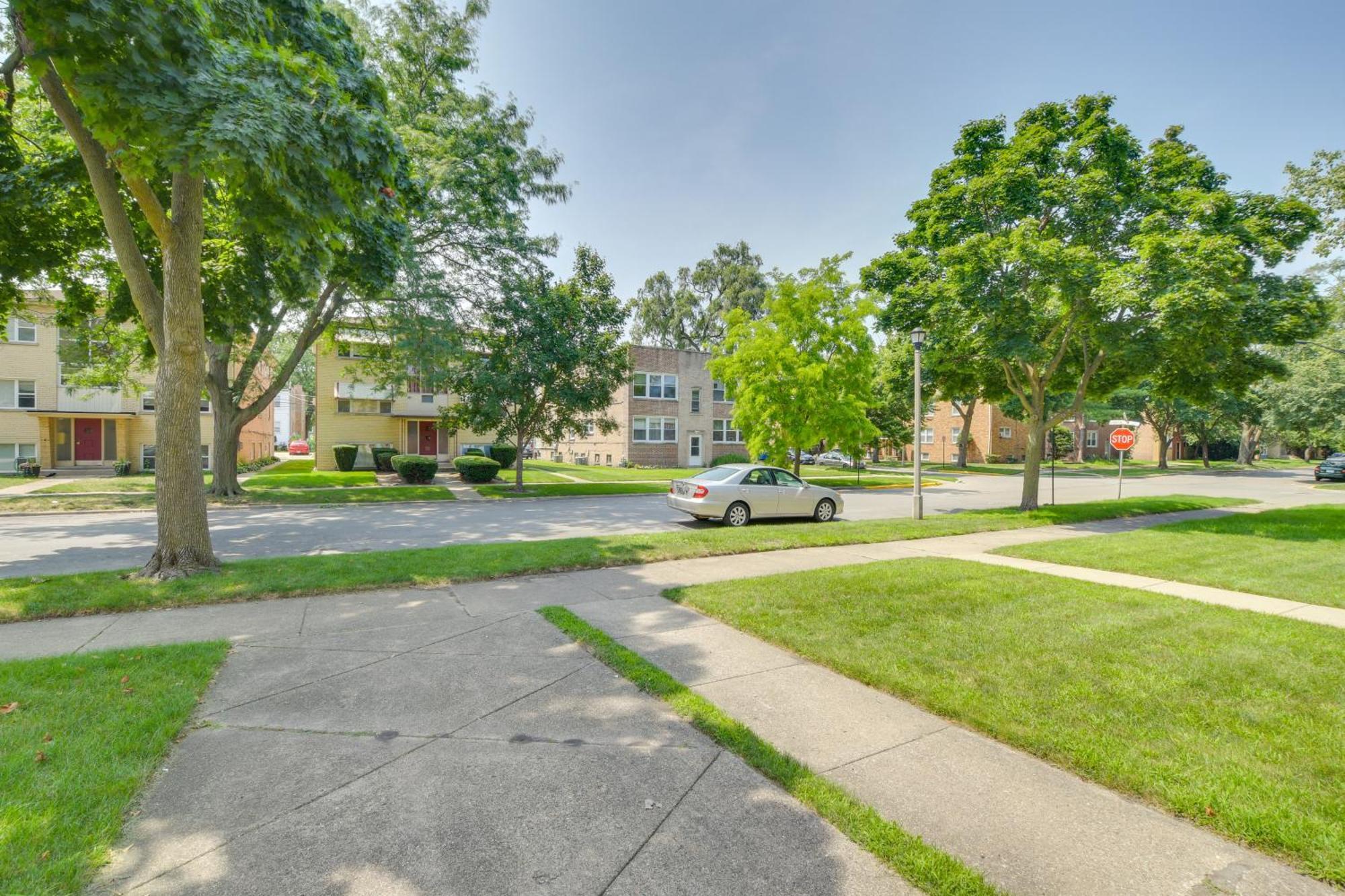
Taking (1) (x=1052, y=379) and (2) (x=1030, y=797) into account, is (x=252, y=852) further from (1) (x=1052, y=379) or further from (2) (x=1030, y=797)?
(1) (x=1052, y=379)

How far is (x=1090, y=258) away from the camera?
492 inches

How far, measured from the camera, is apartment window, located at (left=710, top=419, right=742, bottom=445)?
41.6 m

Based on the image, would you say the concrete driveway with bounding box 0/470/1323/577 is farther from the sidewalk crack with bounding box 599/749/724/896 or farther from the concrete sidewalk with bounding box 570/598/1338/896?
the sidewalk crack with bounding box 599/749/724/896

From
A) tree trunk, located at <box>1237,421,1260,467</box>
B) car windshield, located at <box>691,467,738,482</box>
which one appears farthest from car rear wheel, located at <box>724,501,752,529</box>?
tree trunk, located at <box>1237,421,1260,467</box>

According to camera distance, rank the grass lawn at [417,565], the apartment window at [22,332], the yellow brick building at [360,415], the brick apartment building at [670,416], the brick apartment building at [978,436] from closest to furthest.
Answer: the grass lawn at [417,565], the apartment window at [22,332], the yellow brick building at [360,415], the brick apartment building at [670,416], the brick apartment building at [978,436]

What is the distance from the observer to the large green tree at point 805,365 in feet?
72.9

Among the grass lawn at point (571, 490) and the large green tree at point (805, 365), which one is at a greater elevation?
the large green tree at point (805, 365)

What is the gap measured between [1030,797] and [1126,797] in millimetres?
511

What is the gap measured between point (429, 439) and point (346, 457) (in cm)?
603

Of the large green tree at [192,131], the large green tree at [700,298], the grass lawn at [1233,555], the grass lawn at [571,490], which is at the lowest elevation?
the grass lawn at [571,490]

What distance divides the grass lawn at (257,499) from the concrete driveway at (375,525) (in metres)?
0.98

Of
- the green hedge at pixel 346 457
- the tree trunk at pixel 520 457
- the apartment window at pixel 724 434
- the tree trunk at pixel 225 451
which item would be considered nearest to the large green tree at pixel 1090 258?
the tree trunk at pixel 520 457

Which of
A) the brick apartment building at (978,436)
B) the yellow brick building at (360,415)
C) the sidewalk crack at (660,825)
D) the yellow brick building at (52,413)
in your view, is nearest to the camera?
the sidewalk crack at (660,825)

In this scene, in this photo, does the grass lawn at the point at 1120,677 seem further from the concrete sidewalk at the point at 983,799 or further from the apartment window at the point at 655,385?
the apartment window at the point at 655,385
